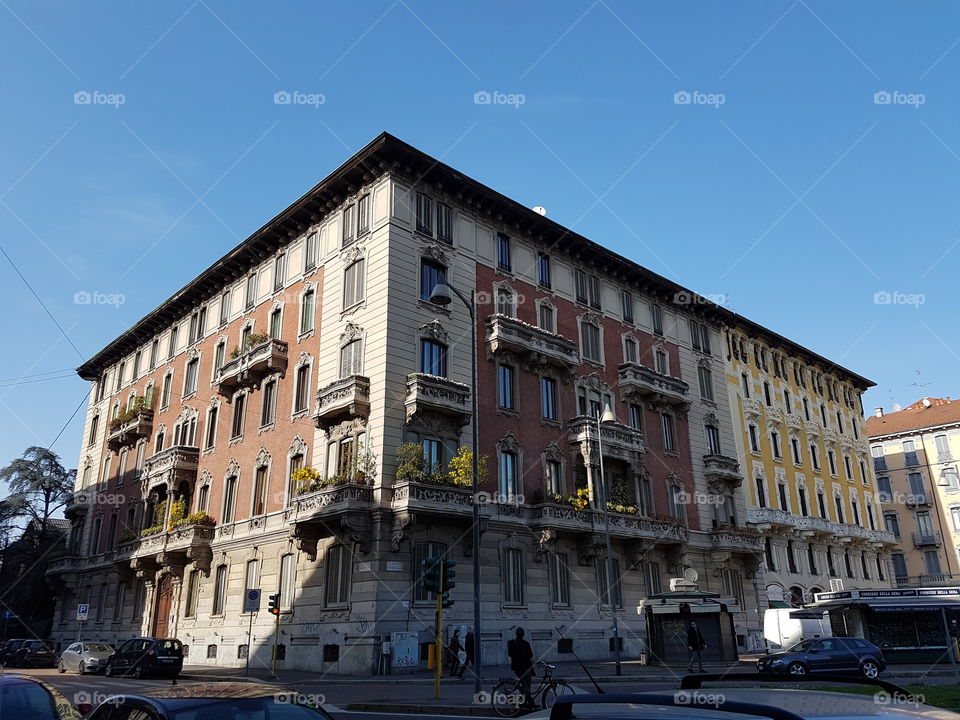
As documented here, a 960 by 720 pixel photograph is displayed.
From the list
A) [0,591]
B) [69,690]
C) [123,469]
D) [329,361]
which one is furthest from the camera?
[0,591]

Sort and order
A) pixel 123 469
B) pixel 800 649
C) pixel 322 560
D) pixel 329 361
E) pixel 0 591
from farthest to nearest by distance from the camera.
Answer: pixel 0 591
pixel 123 469
pixel 329 361
pixel 322 560
pixel 800 649

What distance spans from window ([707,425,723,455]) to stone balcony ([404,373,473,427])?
1810cm

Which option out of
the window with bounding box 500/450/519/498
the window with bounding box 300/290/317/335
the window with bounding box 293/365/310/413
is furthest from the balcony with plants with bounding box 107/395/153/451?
the window with bounding box 500/450/519/498

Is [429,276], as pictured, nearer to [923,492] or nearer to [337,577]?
[337,577]

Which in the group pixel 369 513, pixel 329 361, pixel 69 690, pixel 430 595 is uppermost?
pixel 329 361

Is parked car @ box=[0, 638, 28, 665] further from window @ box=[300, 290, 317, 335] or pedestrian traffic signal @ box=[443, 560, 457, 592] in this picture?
pedestrian traffic signal @ box=[443, 560, 457, 592]

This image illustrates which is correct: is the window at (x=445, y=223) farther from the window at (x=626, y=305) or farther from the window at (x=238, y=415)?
the window at (x=238, y=415)

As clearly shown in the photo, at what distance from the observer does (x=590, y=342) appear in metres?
36.6

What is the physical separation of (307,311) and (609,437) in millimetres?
14373

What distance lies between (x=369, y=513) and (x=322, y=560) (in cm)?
349

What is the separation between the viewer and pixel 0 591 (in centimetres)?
5131

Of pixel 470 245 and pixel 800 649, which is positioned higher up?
pixel 470 245

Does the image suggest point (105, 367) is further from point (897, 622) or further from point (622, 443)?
point (897, 622)

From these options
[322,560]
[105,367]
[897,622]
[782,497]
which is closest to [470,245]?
[322,560]
